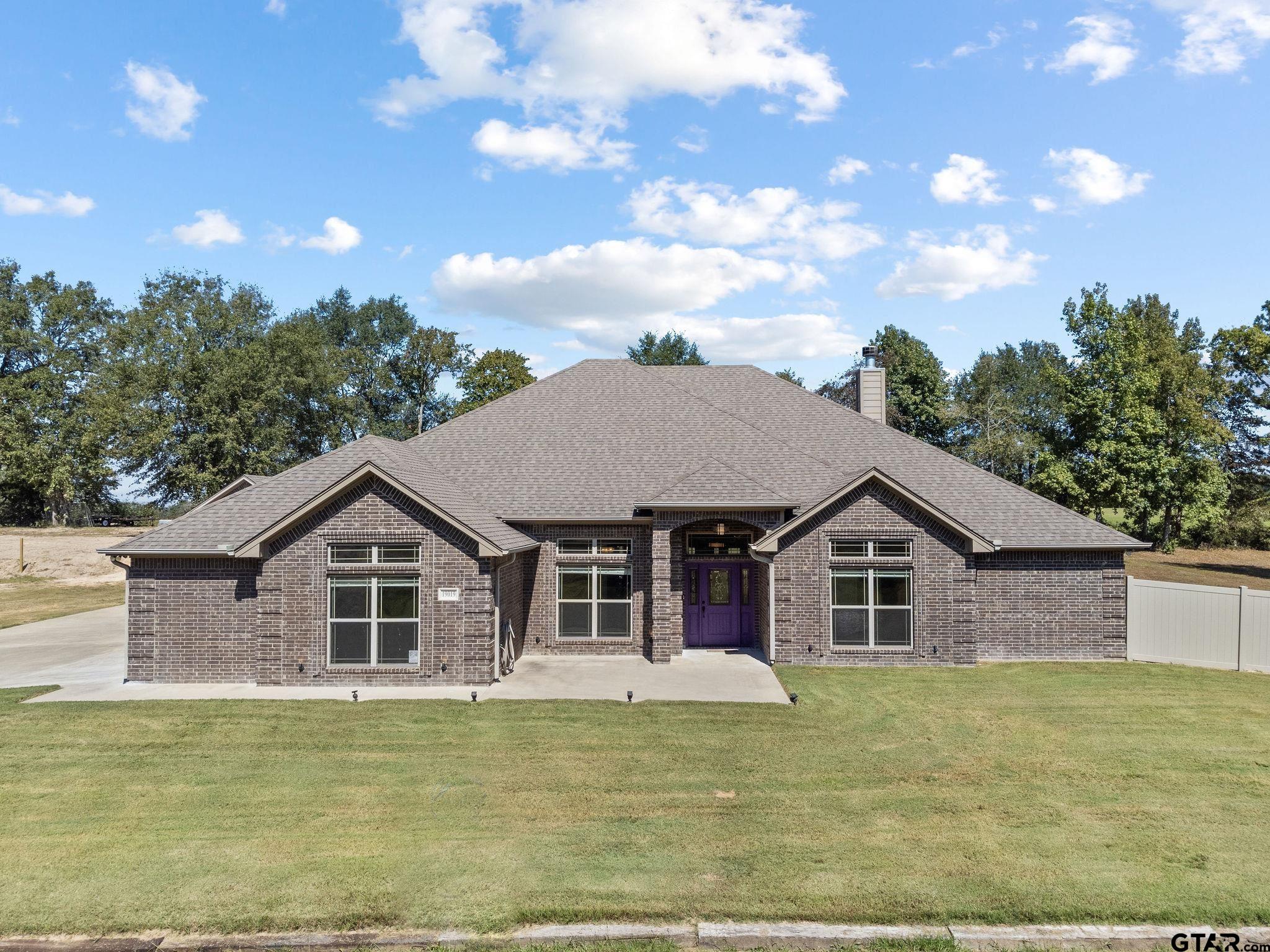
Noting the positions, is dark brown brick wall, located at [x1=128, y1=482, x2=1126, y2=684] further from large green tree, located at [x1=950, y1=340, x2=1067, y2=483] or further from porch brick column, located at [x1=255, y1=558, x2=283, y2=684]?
large green tree, located at [x1=950, y1=340, x2=1067, y2=483]

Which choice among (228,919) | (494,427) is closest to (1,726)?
(228,919)

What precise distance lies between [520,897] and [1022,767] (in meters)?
7.46

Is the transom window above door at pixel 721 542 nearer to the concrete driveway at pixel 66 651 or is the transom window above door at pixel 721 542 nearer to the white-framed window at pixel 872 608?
the white-framed window at pixel 872 608

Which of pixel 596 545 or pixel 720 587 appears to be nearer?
pixel 596 545

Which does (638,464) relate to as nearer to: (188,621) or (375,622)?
(375,622)

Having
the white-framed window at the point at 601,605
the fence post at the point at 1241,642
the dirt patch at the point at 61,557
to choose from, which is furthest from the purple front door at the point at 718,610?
the dirt patch at the point at 61,557

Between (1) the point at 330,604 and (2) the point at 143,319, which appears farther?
(2) the point at 143,319

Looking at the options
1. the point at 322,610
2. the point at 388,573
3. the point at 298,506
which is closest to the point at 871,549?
the point at 388,573

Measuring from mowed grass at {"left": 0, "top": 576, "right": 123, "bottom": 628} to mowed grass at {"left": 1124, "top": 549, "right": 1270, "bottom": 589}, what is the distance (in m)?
41.2

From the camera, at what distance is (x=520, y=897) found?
6.98 m

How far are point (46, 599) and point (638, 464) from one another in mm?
26135

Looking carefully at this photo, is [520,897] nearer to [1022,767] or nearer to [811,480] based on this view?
[1022,767]

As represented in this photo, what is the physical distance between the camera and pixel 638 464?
19.8 m

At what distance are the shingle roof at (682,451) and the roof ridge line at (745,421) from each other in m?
0.06
